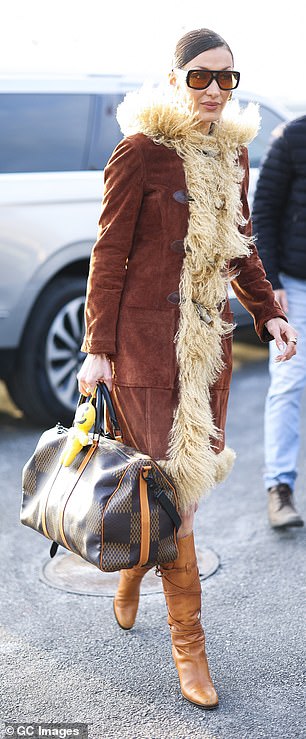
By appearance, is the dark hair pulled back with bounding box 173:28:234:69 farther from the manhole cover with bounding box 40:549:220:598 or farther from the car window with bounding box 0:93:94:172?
the car window with bounding box 0:93:94:172

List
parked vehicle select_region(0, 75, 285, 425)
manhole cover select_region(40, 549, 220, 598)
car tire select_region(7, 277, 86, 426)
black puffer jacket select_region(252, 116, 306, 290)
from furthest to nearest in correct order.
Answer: car tire select_region(7, 277, 86, 426) < parked vehicle select_region(0, 75, 285, 425) < black puffer jacket select_region(252, 116, 306, 290) < manhole cover select_region(40, 549, 220, 598)

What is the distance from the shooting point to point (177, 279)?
3100mm

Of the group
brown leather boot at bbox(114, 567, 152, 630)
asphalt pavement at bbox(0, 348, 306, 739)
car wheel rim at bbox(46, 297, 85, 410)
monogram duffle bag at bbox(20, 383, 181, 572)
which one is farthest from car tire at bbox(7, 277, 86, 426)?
monogram duffle bag at bbox(20, 383, 181, 572)

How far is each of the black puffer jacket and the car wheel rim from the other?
1.70m

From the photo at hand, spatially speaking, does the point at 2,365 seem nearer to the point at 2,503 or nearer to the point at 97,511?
the point at 2,503

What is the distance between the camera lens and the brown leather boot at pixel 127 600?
3.59m

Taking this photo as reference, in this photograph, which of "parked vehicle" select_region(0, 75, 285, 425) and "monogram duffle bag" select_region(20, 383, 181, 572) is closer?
"monogram duffle bag" select_region(20, 383, 181, 572)

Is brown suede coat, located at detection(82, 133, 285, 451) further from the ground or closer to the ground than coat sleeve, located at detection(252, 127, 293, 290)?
closer to the ground

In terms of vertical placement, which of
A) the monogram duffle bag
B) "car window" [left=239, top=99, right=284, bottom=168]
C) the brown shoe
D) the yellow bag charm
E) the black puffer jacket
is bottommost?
the brown shoe

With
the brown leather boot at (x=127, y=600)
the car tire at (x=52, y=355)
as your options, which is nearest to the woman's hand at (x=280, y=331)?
the brown leather boot at (x=127, y=600)

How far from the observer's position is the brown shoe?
4574 millimetres

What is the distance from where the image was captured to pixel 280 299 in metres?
4.58

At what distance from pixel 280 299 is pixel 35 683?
80.6 inches

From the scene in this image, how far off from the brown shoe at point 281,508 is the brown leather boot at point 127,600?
114 cm
